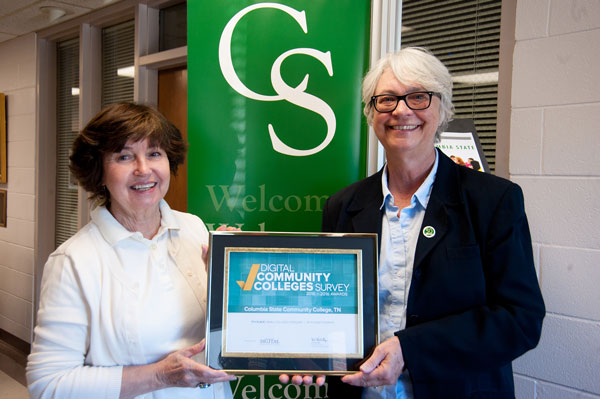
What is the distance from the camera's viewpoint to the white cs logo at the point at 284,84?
190cm

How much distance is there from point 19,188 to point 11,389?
2.17 meters

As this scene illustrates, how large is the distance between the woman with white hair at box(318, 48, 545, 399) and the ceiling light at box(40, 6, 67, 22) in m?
3.59

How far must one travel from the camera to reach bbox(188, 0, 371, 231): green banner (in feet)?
6.24

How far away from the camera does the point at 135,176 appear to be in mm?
1287

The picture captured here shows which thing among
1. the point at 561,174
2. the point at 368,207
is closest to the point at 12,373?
the point at 368,207

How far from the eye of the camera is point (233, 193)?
1.95 m

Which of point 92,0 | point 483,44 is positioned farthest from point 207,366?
point 92,0

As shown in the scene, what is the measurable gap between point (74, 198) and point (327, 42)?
3.59 m

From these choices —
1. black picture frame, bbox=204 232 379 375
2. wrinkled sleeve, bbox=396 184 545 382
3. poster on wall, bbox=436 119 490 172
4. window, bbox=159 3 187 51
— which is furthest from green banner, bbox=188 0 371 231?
window, bbox=159 3 187 51

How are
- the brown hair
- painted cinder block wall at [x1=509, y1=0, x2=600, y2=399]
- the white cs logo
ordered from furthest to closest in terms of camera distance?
1. the white cs logo
2. painted cinder block wall at [x1=509, y1=0, x2=600, y2=399]
3. the brown hair

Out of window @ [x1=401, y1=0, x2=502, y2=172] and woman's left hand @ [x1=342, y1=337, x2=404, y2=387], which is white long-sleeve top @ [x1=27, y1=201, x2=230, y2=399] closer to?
woman's left hand @ [x1=342, y1=337, x2=404, y2=387]

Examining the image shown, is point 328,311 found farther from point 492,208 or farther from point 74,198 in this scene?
point 74,198

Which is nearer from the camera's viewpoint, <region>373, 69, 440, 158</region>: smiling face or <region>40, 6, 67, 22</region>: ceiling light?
<region>373, 69, 440, 158</region>: smiling face

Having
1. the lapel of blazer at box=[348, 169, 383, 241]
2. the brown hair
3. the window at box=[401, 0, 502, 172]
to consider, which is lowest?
the lapel of blazer at box=[348, 169, 383, 241]
